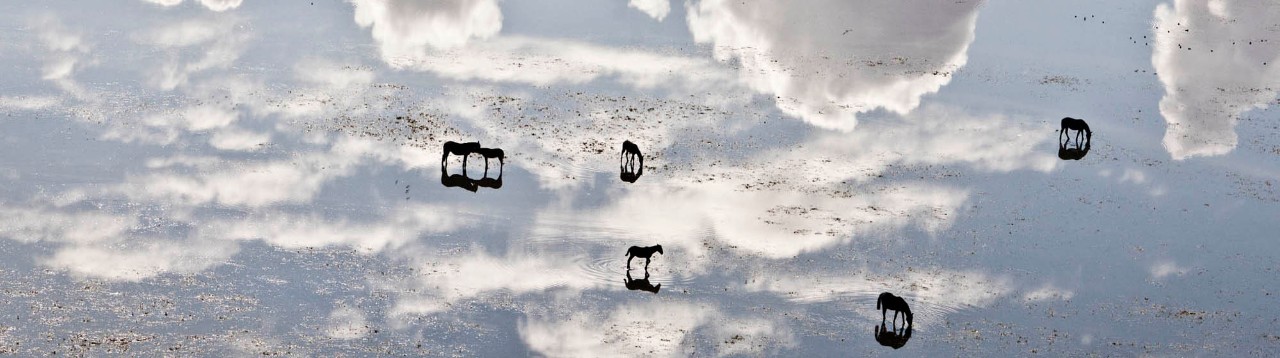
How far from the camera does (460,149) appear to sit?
40.4m

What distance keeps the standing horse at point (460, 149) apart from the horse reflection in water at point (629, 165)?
3.84 m

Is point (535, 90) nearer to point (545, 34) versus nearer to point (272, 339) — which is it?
point (545, 34)

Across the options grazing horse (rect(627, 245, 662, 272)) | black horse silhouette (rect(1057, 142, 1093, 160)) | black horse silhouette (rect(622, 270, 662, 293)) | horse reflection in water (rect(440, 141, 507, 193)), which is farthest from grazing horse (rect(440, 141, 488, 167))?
black horse silhouette (rect(1057, 142, 1093, 160))

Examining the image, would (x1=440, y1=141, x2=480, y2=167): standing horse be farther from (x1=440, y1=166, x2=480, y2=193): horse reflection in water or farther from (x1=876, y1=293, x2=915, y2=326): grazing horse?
(x1=876, y1=293, x2=915, y2=326): grazing horse

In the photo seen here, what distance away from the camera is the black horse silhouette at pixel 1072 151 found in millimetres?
44125

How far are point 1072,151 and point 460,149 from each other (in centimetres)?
1773

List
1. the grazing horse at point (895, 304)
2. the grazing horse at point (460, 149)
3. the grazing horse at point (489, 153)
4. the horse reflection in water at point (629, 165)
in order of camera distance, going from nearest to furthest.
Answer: the grazing horse at point (895, 304)
the grazing horse at point (460, 149)
the grazing horse at point (489, 153)
the horse reflection in water at point (629, 165)

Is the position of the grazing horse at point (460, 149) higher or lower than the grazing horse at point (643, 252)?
higher

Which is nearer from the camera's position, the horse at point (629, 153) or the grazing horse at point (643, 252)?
the grazing horse at point (643, 252)

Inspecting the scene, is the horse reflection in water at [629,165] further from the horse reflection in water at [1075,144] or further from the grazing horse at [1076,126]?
the grazing horse at [1076,126]

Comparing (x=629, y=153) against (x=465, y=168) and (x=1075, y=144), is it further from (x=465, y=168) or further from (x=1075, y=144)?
(x=1075, y=144)

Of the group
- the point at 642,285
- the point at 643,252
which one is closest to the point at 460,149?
the point at 643,252

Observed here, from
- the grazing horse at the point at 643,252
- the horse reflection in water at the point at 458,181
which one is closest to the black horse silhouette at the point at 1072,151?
the grazing horse at the point at 643,252

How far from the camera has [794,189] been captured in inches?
1577
